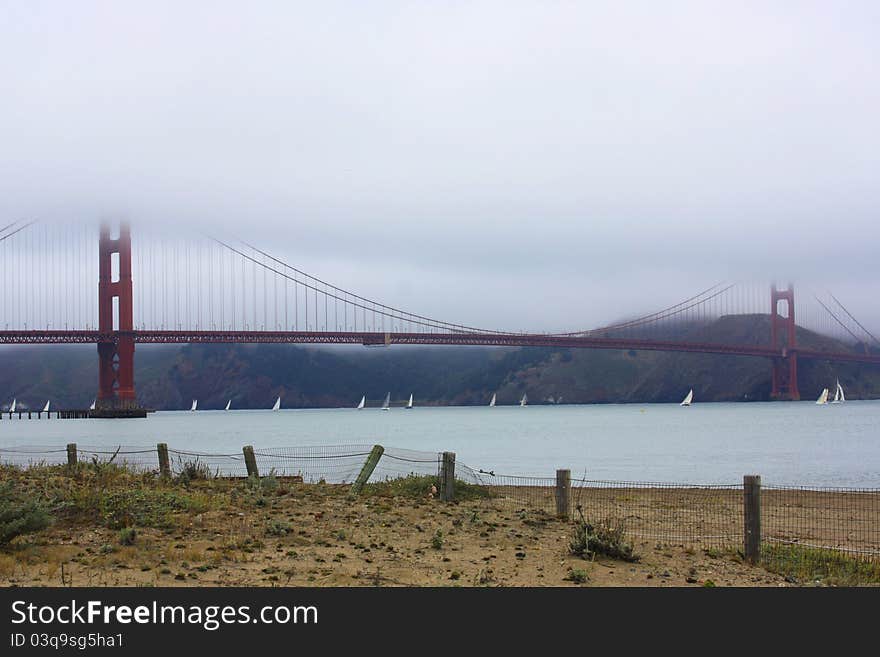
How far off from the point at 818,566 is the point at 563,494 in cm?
381

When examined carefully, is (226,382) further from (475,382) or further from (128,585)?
(128,585)

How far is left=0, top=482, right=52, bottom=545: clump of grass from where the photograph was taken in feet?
34.7

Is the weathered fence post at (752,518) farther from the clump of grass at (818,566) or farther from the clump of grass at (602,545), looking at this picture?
the clump of grass at (602,545)

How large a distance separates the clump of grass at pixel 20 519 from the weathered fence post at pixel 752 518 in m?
7.69

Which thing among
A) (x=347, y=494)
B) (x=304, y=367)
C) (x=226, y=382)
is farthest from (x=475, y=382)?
(x=347, y=494)

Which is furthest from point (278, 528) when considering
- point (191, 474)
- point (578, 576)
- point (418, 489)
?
point (191, 474)

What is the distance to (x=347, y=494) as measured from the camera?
629 inches

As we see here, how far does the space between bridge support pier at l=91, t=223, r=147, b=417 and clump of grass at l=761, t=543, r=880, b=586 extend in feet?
262

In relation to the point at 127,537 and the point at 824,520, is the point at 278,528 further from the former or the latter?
the point at 824,520

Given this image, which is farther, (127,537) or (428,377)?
(428,377)

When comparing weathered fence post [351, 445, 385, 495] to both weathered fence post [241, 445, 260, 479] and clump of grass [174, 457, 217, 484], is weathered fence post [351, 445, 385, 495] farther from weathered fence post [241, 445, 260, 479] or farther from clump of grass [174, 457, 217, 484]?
clump of grass [174, 457, 217, 484]

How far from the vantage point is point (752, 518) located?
11172mm

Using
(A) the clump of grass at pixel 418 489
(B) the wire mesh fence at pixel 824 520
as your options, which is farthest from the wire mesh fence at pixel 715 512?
(A) the clump of grass at pixel 418 489

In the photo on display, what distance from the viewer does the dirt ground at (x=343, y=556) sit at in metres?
9.62
